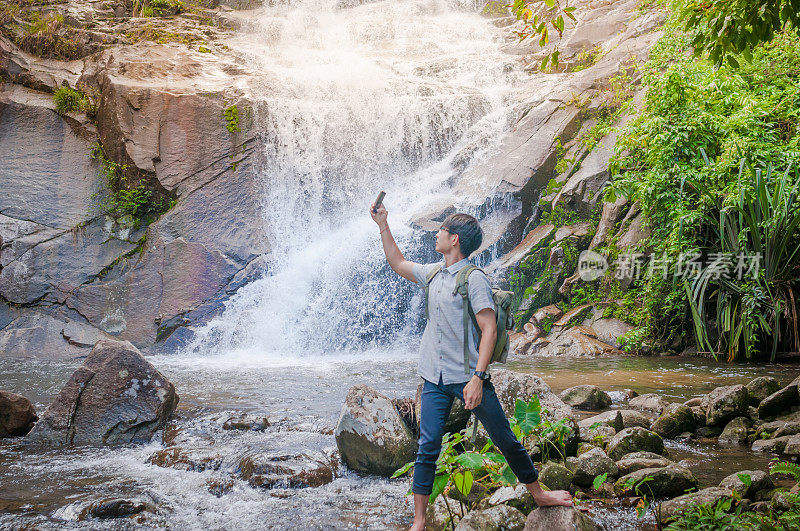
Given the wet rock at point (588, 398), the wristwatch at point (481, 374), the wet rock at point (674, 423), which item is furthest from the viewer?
the wet rock at point (588, 398)

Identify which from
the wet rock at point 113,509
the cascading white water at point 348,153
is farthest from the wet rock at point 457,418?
the cascading white water at point 348,153

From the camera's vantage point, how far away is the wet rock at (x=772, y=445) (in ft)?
Answer: 12.6

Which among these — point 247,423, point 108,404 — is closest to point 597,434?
point 247,423

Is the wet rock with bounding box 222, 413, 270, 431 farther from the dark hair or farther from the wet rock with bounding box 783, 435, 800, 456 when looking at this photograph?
the wet rock with bounding box 783, 435, 800, 456

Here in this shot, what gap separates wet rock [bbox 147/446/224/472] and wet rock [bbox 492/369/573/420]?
2.30m

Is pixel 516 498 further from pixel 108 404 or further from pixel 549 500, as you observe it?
pixel 108 404

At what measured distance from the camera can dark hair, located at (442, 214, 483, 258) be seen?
2959 mm

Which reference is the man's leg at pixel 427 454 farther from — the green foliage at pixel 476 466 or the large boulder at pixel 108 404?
the large boulder at pixel 108 404

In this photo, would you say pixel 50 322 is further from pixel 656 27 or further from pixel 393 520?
pixel 656 27

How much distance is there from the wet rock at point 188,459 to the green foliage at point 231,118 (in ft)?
35.1

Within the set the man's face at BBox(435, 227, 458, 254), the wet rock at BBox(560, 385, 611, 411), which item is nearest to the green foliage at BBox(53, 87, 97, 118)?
the wet rock at BBox(560, 385, 611, 411)

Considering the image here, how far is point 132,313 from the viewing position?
11641 mm

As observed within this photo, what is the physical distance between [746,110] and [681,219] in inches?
71.8

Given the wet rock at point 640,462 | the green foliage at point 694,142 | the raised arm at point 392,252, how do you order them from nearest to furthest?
the raised arm at point 392,252
the wet rock at point 640,462
the green foliage at point 694,142
